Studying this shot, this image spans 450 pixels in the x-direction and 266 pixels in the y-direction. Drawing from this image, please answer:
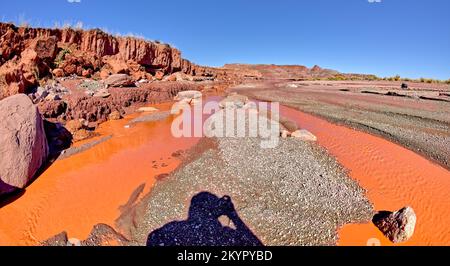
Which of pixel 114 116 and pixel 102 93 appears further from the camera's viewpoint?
pixel 102 93

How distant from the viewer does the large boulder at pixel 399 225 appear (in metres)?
5.81

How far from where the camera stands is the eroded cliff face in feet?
48.3

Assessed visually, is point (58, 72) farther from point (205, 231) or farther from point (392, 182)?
point (392, 182)

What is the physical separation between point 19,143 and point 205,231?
20.5 ft

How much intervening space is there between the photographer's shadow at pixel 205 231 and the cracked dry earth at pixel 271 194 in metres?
0.18

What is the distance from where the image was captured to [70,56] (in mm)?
19250

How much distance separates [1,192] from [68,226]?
2.51 m

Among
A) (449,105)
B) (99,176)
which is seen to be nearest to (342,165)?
(99,176)

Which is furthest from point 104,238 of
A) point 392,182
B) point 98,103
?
point 98,103

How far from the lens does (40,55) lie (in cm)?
1753

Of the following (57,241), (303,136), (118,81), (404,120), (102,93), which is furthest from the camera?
(118,81)

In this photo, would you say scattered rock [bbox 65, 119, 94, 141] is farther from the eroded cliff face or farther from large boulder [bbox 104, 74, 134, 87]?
large boulder [bbox 104, 74, 134, 87]

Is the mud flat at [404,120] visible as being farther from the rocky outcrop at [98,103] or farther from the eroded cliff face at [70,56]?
the eroded cliff face at [70,56]

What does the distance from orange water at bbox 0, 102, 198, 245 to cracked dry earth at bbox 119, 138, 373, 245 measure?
3.33 ft
